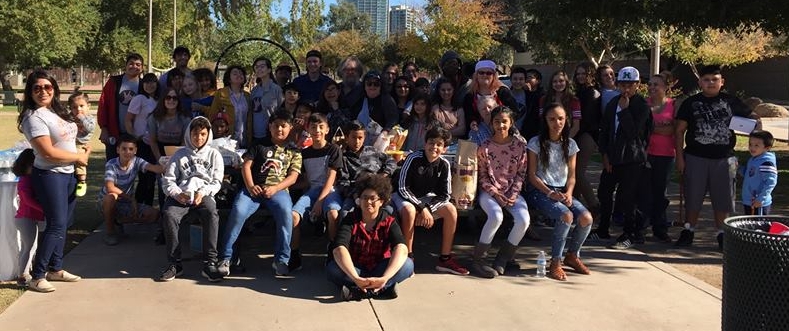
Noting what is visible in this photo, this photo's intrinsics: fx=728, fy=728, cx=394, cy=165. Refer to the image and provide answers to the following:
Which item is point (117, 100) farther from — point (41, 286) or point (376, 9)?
point (376, 9)

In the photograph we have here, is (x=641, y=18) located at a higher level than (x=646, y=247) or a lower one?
higher

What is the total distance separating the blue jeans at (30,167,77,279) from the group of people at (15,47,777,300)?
0.01 meters

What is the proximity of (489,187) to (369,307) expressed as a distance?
1.62m

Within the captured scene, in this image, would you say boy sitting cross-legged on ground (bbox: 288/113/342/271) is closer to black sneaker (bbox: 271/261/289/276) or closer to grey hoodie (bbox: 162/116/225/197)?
black sneaker (bbox: 271/261/289/276)

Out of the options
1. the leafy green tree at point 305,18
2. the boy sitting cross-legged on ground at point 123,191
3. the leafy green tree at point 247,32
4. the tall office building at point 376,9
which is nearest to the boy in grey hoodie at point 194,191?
the boy sitting cross-legged on ground at point 123,191

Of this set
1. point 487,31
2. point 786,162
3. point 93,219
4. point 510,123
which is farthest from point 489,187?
point 487,31

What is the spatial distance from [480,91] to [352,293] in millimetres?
2649

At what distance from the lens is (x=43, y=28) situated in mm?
31875

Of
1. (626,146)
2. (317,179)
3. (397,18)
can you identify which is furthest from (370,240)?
(397,18)

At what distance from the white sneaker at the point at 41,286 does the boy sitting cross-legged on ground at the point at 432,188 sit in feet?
8.70

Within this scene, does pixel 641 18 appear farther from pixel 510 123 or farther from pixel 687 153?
pixel 510 123

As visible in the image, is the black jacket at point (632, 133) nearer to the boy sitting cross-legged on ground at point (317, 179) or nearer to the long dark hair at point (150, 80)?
the boy sitting cross-legged on ground at point (317, 179)

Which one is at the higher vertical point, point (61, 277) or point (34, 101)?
point (34, 101)

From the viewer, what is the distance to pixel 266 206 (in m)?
5.97
